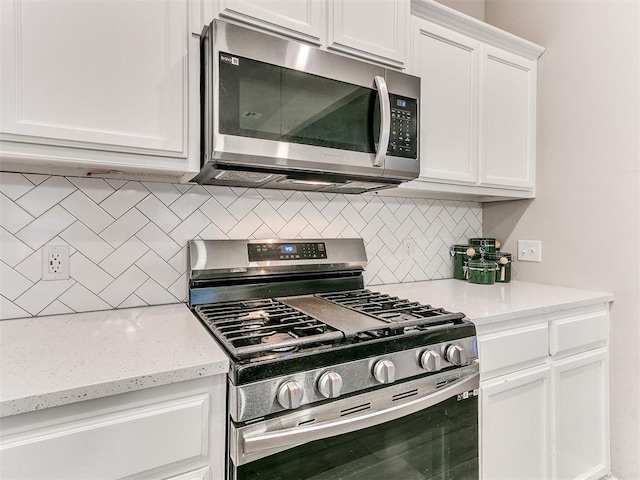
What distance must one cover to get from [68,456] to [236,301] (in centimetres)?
75

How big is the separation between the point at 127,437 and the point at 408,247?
61.9 inches

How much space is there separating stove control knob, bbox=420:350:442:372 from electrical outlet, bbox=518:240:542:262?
1299 millimetres

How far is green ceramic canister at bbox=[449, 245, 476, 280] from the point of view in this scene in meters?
2.07

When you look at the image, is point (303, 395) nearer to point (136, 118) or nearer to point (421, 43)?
point (136, 118)

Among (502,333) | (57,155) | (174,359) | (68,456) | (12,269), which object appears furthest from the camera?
(502,333)

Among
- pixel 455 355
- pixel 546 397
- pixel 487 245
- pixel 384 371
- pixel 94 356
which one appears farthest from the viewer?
pixel 487 245

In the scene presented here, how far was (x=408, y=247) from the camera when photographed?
2.02 m

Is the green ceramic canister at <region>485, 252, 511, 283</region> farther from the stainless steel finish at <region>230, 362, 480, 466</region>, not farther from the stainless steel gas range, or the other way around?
the stainless steel finish at <region>230, 362, 480, 466</region>

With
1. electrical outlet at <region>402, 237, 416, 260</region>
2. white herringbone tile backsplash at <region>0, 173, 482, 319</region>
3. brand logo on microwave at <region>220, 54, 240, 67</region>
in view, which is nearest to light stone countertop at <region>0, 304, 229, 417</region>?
white herringbone tile backsplash at <region>0, 173, 482, 319</region>

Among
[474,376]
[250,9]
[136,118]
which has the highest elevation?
[250,9]

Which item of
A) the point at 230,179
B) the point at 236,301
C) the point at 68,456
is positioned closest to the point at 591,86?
the point at 230,179

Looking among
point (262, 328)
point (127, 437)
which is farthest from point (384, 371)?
point (127, 437)

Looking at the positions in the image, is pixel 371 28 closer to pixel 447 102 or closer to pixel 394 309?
pixel 447 102

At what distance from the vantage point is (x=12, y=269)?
1186 millimetres
